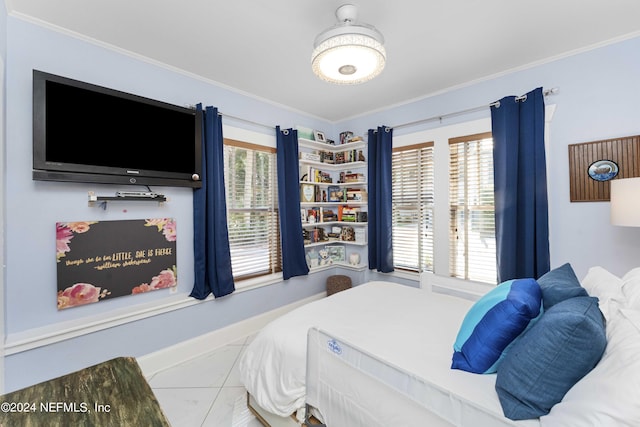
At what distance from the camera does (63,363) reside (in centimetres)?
189

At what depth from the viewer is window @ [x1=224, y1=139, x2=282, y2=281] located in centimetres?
292

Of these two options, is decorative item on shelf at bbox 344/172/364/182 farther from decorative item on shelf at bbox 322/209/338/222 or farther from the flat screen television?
the flat screen television

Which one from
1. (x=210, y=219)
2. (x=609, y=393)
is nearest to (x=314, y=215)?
(x=210, y=219)

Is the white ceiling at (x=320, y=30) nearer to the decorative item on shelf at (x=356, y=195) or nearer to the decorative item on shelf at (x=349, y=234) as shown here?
the decorative item on shelf at (x=356, y=195)

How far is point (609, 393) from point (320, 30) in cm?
227

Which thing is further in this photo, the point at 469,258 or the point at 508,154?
the point at 469,258

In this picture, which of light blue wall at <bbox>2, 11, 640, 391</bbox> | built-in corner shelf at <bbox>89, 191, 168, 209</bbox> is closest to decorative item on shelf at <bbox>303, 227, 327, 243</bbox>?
light blue wall at <bbox>2, 11, 640, 391</bbox>

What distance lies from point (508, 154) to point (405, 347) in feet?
6.81

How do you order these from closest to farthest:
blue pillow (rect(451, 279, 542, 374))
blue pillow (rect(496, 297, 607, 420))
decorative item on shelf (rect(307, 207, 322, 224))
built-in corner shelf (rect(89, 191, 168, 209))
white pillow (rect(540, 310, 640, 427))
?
white pillow (rect(540, 310, 640, 427)) < blue pillow (rect(496, 297, 607, 420)) < blue pillow (rect(451, 279, 542, 374)) < built-in corner shelf (rect(89, 191, 168, 209)) < decorative item on shelf (rect(307, 207, 322, 224))

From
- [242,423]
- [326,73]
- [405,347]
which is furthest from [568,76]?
[242,423]

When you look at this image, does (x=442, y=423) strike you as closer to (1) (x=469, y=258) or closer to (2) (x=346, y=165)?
(1) (x=469, y=258)

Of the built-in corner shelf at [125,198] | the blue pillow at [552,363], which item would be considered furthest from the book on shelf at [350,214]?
the blue pillow at [552,363]

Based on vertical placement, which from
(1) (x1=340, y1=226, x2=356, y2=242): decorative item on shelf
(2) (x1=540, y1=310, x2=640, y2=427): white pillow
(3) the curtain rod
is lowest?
(2) (x1=540, y1=310, x2=640, y2=427): white pillow

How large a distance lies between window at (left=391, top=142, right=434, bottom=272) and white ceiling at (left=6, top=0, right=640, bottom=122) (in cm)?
90
